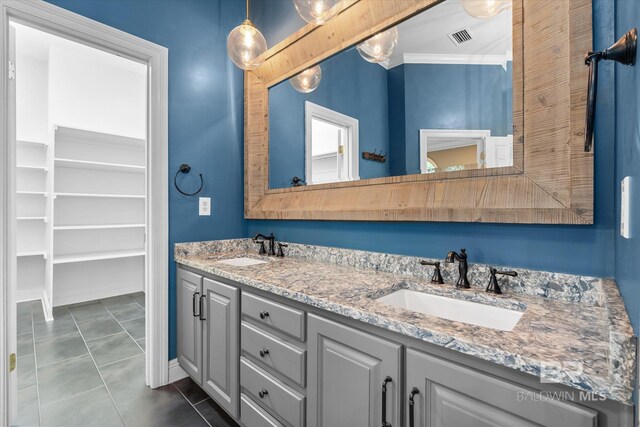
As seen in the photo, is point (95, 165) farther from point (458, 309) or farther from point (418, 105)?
point (458, 309)

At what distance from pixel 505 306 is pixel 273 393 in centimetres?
100

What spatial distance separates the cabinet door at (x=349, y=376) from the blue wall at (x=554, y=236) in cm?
64

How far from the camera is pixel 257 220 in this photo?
8.04ft

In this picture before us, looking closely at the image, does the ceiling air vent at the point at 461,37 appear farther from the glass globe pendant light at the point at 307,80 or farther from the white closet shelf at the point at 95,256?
the white closet shelf at the point at 95,256

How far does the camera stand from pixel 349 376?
993 millimetres

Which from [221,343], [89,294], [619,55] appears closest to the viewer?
[619,55]

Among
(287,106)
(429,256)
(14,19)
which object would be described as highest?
(14,19)

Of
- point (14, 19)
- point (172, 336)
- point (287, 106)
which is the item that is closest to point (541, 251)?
point (287, 106)

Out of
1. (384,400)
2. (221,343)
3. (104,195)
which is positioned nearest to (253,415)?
(221,343)

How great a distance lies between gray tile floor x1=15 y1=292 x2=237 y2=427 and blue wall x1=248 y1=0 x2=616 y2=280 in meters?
1.43

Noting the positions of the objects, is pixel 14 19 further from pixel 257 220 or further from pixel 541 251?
pixel 541 251

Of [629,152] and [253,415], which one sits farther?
[253,415]

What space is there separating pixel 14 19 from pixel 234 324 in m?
1.96

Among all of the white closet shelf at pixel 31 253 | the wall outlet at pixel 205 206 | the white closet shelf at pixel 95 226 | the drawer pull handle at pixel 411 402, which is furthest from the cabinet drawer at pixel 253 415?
the white closet shelf at pixel 31 253
